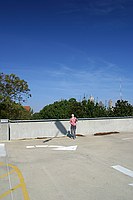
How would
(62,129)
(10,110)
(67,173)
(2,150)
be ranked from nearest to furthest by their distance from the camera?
(67,173), (2,150), (62,129), (10,110)

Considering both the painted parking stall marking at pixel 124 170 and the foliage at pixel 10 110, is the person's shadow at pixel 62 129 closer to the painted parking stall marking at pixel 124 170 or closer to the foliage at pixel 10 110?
the painted parking stall marking at pixel 124 170

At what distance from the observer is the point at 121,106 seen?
30828mm

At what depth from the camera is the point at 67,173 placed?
21.6ft

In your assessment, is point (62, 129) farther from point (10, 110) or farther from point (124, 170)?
point (10, 110)

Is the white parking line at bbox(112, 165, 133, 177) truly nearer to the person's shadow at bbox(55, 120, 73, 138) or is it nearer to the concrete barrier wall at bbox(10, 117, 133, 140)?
the person's shadow at bbox(55, 120, 73, 138)

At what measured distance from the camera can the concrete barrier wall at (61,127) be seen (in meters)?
13.3

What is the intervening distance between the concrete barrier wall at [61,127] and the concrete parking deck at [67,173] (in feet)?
8.86

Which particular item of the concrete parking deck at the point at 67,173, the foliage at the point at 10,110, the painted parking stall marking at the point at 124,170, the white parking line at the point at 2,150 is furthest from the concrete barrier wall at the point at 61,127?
the foliage at the point at 10,110

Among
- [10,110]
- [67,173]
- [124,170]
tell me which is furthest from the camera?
[10,110]

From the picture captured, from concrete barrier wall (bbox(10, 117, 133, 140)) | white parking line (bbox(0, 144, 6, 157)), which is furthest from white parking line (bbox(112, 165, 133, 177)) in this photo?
concrete barrier wall (bbox(10, 117, 133, 140))

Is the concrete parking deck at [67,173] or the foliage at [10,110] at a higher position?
the foliage at [10,110]

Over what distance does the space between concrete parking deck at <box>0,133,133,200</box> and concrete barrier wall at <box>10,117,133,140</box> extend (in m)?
2.70

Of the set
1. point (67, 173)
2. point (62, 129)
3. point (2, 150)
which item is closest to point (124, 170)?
point (67, 173)

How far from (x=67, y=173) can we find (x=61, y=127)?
780 cm
